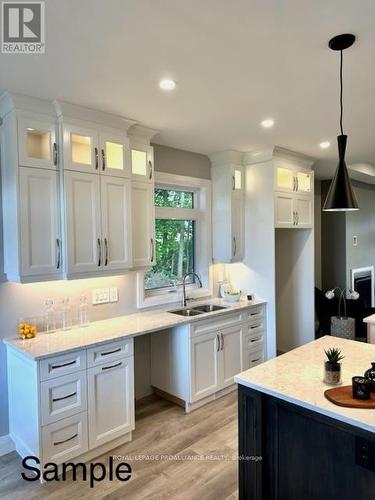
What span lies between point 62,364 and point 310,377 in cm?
161

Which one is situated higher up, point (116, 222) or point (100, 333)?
point (116, 222)

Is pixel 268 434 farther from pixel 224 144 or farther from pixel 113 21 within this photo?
pixel 224 144

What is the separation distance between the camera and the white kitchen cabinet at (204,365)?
10.6 feet

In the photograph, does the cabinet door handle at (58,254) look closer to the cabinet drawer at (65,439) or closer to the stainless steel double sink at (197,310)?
the cabinet drawer at (65,439)

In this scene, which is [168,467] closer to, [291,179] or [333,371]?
[333,371]

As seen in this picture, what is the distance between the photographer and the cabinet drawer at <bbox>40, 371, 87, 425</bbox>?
2.27 m

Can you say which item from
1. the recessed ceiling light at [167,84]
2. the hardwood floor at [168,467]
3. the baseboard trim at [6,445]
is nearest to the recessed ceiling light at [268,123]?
the recessed ceiling light at [167,84]

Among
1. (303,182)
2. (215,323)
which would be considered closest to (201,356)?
(215,323)

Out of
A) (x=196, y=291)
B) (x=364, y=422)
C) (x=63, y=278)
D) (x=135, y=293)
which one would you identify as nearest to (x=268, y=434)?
(x=364, y=422)

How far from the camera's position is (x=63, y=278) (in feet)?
8.50

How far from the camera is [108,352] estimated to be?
8.52ft

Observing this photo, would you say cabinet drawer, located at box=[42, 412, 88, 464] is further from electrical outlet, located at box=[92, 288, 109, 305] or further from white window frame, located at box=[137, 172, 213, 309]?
white window frame, located at box=[137, 172, 213, 309]

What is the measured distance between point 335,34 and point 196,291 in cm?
287

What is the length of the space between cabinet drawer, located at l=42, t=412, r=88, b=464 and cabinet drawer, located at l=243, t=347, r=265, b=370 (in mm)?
1904
